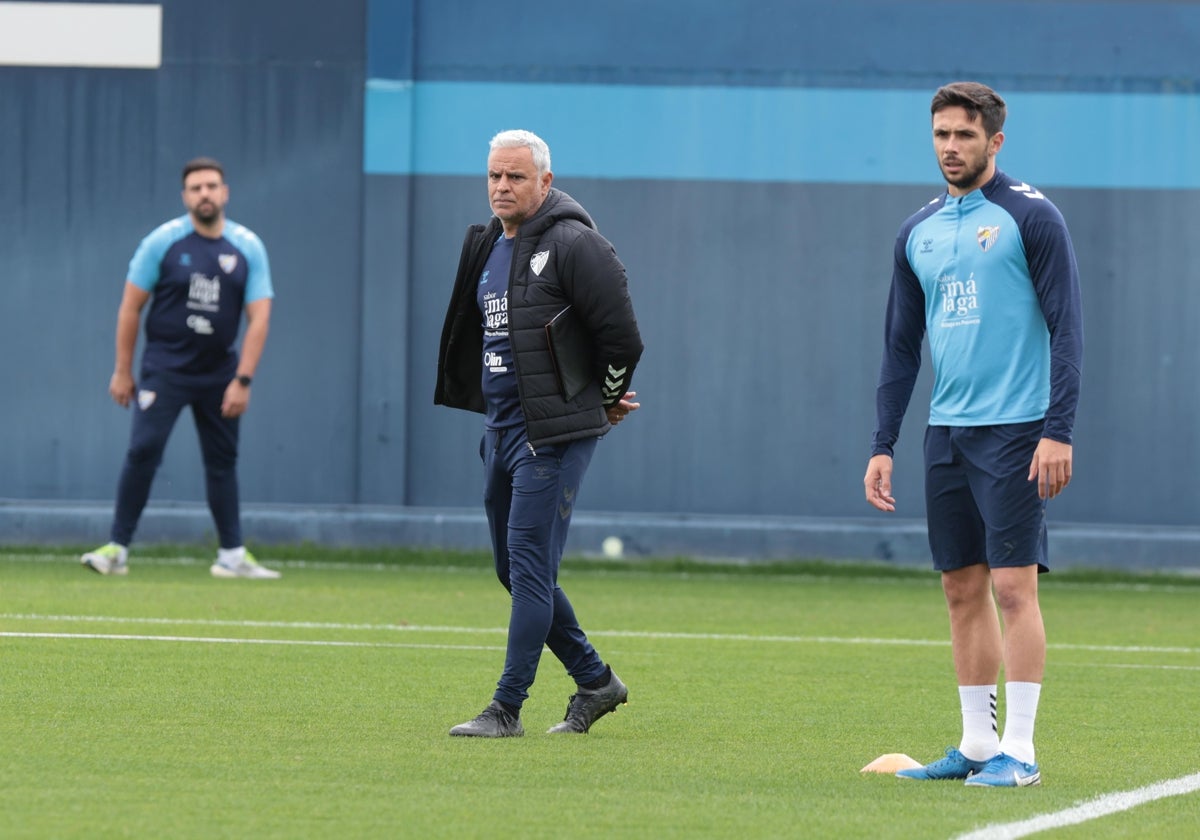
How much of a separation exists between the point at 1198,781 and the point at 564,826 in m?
2.04

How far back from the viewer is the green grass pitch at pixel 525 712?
17.0 ft

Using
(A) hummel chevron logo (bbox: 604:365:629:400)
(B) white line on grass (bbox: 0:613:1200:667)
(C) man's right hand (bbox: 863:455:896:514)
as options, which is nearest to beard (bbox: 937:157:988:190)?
(C) man's right hand (bbox: 863:455:896:514)

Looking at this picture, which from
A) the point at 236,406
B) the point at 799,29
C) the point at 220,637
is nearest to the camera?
the point at 220,637

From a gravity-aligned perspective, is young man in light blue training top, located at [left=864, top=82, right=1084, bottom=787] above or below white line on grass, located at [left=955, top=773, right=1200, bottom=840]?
above

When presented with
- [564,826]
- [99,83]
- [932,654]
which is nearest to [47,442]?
[99,83]

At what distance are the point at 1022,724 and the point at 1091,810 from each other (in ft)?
1.58

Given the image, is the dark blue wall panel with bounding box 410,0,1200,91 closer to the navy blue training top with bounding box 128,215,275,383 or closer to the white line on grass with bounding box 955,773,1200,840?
the navy blue training top with bounding box 128,215,275,383

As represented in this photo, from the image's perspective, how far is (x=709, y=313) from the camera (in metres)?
14.0

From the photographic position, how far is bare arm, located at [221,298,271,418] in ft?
38.8

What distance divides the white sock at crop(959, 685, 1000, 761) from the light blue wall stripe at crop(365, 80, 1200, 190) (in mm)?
8159

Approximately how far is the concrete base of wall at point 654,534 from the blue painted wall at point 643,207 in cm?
29

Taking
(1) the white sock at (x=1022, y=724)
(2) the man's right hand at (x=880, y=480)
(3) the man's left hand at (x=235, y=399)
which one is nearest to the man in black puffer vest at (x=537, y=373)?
(2) the man's right hand at (x=880, y=480)

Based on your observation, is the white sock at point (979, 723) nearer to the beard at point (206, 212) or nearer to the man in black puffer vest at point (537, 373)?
the man in black puffer vest at point (537, 373)

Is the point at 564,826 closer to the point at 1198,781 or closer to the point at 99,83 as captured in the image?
the point at 1198,781
